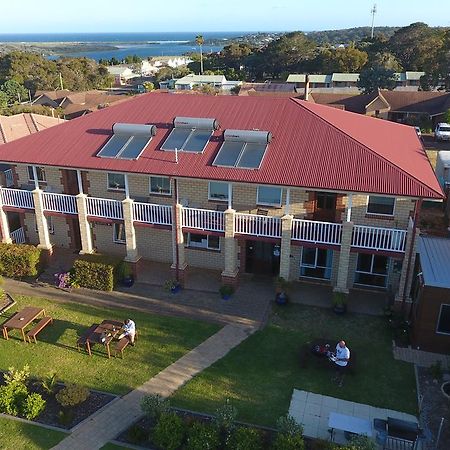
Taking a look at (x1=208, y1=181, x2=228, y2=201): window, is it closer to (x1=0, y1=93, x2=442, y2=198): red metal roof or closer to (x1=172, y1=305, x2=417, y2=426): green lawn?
(x1=0, y1=93, x2=442, y2=198): red metal roof

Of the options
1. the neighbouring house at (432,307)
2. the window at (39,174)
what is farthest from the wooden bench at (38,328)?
the neighbouring house at (432,307)

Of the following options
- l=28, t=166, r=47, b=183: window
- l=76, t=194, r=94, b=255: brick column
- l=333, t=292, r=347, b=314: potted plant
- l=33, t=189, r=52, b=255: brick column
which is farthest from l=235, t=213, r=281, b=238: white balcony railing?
l=28, t=166, r=47, b=183: window

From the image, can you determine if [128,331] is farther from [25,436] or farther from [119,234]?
[119,234]

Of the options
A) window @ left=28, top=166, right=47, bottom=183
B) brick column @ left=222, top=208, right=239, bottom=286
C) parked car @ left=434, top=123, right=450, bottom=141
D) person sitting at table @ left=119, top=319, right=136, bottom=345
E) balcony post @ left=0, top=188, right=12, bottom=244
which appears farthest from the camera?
parked car @ left=434, top=123, right=450, bottom=141

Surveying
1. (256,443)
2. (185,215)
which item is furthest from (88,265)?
(256,443)

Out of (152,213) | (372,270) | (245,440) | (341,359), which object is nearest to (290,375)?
(341,359)

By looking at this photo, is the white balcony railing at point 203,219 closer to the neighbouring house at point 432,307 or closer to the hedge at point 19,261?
the hedge at point 19,261

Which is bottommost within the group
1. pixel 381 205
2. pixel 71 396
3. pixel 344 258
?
pixel 71 396
